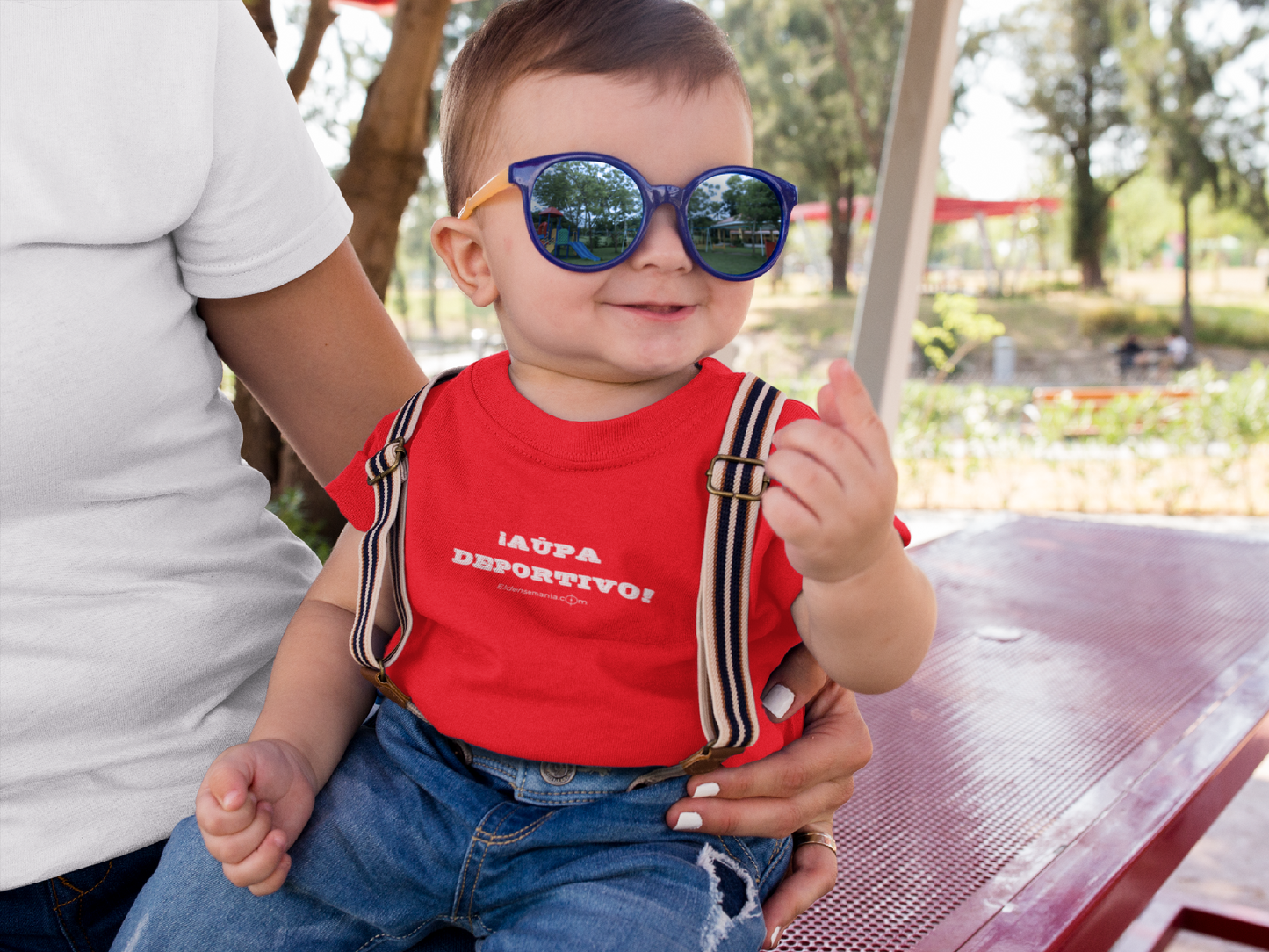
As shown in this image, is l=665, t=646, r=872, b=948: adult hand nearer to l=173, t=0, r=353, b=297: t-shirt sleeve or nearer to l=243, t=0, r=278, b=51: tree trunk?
l=173, t=0, r=353, b=297: t-shirt sleeve

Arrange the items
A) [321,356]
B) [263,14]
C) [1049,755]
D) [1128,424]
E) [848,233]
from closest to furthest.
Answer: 1. [321,356]
2. [1049,755]
3. [263,14]
4. [1128,424]
5. [848,233]

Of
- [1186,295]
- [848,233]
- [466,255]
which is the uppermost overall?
[848,233]

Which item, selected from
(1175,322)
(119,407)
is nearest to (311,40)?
(119,407)

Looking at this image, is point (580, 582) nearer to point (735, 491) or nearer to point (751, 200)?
point (735, 491)

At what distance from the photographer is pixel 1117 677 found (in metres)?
2.15

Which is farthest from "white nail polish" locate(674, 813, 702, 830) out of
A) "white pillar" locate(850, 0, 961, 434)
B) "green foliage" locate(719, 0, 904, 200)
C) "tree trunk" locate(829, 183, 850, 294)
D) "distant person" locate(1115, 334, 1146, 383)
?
"tree trunk" locate(829, 183, 850, 294)

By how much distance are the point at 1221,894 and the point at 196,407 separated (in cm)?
327

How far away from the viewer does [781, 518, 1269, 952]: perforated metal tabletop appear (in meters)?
1.33

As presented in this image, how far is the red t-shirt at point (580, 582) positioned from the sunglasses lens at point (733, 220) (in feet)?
0.43

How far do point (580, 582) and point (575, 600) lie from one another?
17 mm

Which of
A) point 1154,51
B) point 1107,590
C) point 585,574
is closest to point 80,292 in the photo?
point 585,574

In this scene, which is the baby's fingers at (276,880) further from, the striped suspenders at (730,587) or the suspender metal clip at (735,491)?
the suspender metal clip at (735,491)

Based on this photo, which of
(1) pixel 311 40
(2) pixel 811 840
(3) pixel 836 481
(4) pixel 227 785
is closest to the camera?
(3) pixel 836 481

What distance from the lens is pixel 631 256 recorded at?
98cm
